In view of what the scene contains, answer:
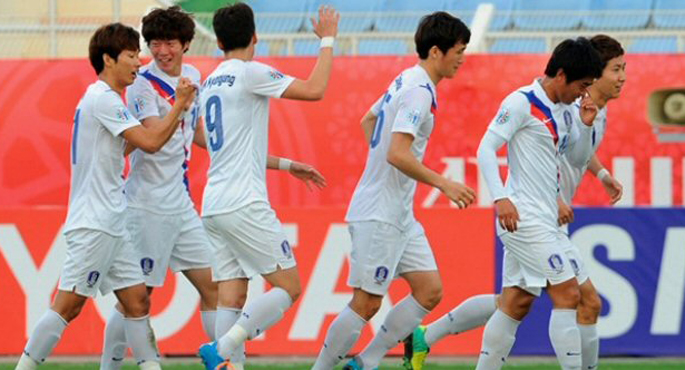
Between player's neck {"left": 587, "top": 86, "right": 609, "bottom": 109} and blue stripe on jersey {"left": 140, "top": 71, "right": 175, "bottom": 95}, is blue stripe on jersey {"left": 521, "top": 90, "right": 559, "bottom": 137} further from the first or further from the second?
blue stripe on jersey {"left": 140, "top": 71, "right": 175, "bottom": 95}

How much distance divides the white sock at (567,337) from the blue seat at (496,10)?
24.7 ft

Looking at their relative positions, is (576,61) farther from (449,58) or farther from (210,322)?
(210,322)

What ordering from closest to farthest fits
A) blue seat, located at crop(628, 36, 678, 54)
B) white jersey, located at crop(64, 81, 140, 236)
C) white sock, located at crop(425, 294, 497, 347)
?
white jersey, located at crop(64, 81, 140, 236) → white sock, located at crop(425, 294, 497, 347) → blue seat, located at crop(628, 36, 678, 54)

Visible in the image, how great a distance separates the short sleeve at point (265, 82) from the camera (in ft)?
25.6

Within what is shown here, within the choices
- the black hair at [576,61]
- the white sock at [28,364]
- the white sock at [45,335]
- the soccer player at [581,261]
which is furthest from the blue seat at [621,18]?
the white sock at [28,364]

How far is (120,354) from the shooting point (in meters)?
8.58

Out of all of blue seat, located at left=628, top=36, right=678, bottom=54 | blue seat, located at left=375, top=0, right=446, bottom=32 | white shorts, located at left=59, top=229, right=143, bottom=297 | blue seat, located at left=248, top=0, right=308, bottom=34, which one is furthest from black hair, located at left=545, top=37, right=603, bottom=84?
blue seat, located at left=248, top=0, right=308, bottom=34

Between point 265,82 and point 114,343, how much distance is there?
181cm

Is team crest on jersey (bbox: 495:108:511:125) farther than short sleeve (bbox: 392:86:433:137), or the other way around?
short sleeve (bbox: 392:86:433:137)

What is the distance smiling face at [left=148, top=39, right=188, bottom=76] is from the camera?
8430 millimetres

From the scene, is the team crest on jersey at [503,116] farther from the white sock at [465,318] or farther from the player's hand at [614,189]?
the white sock at [465,318]

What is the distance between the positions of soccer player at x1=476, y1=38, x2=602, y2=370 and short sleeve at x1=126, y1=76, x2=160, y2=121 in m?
1.91

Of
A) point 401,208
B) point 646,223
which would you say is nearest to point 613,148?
point 646,223

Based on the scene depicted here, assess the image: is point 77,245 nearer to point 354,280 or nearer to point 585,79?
point 354,280
